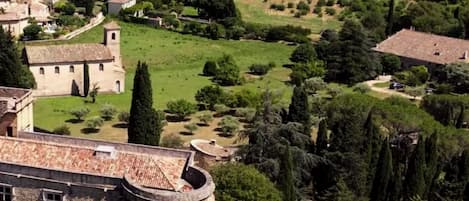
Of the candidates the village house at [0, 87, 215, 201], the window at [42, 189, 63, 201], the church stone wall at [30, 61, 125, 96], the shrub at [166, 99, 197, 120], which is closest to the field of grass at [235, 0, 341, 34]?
the church stone wall at [30, 61, 125, 96]

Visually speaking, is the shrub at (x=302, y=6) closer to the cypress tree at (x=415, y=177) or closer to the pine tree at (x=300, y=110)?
the pine tree at (x=300, y=110)

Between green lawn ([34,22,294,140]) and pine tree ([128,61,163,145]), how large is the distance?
8583mm

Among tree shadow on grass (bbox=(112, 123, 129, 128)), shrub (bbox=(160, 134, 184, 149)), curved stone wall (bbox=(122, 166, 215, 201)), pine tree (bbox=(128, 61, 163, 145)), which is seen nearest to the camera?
curved stone wall (bbox=(122, 166, 215, 201))

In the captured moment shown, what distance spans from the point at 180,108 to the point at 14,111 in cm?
3028

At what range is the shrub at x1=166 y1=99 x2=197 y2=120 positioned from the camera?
62594mm

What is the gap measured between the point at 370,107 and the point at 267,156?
1466 centimetres

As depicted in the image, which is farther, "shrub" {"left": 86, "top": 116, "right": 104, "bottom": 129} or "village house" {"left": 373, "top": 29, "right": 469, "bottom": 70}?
"village house" {"left": 373, "top": 29, "right": 469, "bottom": 70}

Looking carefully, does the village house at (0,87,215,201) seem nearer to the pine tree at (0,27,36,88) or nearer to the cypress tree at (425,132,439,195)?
the cypress tree at (425,132,439,195)

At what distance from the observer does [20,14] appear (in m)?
84.6

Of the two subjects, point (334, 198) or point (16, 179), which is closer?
point (16, 179)

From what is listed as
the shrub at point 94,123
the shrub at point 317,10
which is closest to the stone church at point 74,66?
the shrub at point 94,123

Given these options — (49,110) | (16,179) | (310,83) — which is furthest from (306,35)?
(16,179)

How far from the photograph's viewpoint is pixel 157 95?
69250mm

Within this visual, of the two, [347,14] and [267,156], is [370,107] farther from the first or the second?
[347,14]
